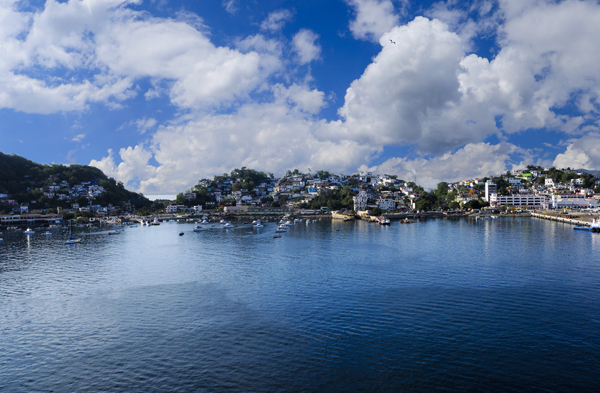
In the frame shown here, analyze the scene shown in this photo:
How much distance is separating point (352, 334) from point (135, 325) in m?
9.75

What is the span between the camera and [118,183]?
113625 millimetres

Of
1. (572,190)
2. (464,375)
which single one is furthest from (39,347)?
(572,190)

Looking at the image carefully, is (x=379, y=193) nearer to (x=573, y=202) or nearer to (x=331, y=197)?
(x=331, y=197)

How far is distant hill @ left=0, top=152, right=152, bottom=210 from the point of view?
88250 millimetres

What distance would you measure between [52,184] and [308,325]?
352 ft

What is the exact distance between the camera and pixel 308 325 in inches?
590

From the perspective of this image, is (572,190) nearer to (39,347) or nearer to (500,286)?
(500,286)

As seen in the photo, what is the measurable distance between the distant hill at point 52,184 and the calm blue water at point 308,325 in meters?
72.7

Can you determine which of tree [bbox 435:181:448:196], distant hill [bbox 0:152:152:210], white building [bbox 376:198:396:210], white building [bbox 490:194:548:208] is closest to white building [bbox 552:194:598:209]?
white building [bbox 490:194:548:208]

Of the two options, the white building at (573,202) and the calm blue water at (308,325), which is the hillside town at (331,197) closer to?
the white building at (573,202)

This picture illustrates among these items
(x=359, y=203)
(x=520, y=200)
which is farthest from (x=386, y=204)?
(x=520, y=200)

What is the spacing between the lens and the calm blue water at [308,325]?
11000 millimetres

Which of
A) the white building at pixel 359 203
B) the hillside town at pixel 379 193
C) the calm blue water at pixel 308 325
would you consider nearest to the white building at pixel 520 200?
the hillside town at pixel 379 193

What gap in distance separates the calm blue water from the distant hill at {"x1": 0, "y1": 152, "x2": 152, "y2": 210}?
7266 cm
